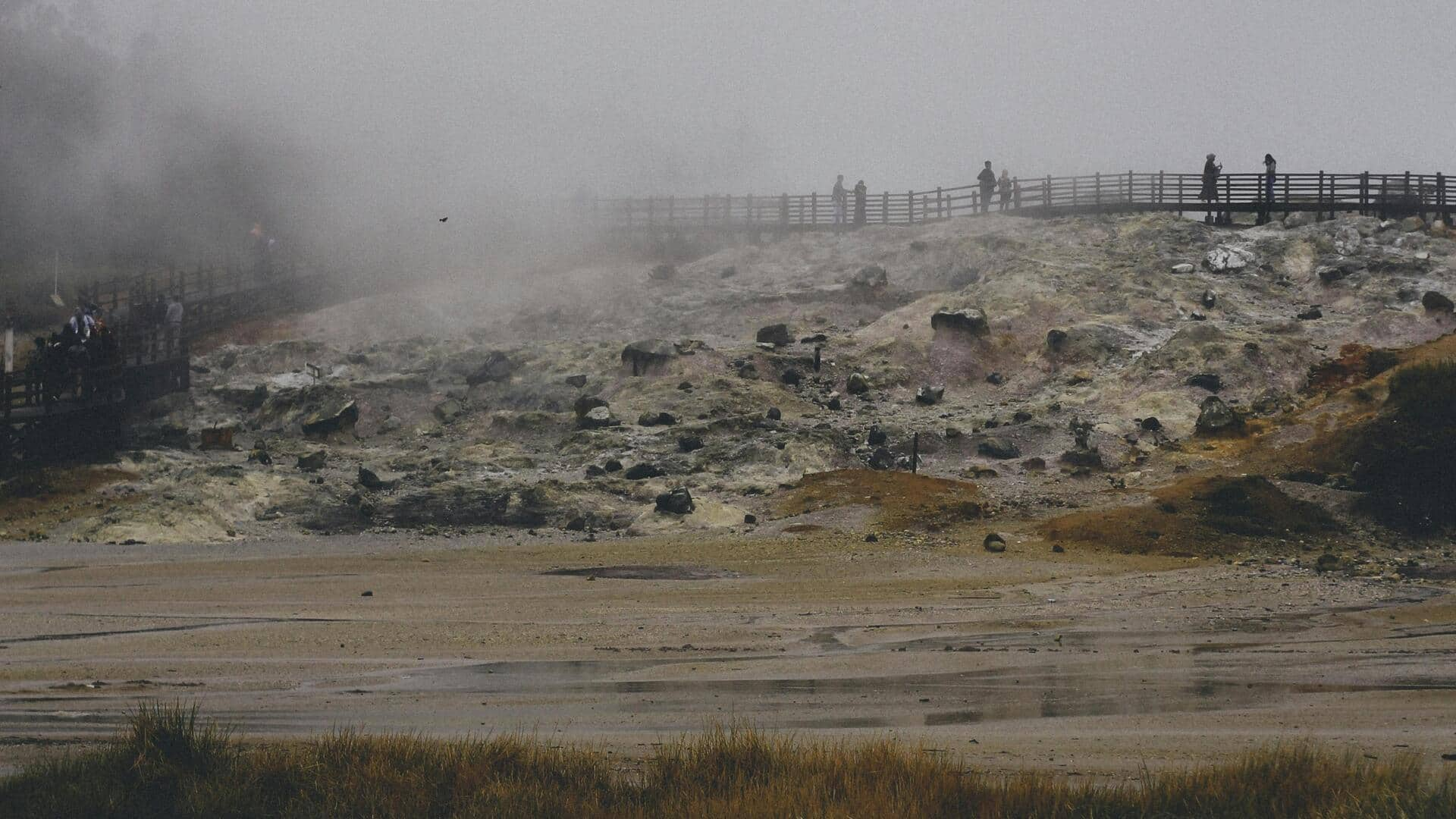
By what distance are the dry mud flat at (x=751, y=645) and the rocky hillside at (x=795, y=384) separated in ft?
10.3

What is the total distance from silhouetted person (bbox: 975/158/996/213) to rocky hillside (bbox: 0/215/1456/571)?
154 centimetres

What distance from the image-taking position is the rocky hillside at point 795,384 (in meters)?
25.6

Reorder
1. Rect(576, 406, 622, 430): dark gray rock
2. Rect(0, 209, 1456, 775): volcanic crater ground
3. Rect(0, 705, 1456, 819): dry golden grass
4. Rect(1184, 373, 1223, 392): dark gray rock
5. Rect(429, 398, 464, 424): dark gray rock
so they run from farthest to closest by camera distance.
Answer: Rect(429, 398, 464, 424): dark gray rock, Rect(576, 406, 622, 430): dark gray rock, Rect(1184, 373, 1223, 392): dark gray rock, Rect(0, 209, 1456, 775): volcanic crater ground, Rect(0, 705, 1456, 819): dry golden grass

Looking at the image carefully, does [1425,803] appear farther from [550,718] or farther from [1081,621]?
[1081,621]

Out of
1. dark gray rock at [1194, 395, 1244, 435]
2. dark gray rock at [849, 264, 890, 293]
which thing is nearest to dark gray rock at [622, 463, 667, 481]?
dark gray rock at [1194, 395, 1244, 435]

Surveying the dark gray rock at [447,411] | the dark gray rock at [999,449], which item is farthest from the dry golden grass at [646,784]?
the dark gray rock at [447,411]

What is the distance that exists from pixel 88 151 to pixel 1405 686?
50597mm

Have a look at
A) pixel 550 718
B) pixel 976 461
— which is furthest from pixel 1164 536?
pixel 550 718

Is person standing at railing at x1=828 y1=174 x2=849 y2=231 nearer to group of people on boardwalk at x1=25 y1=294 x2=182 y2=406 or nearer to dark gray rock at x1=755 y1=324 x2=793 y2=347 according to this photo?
dark gray rock at x1=755 y1=324 x2=793 y2=347

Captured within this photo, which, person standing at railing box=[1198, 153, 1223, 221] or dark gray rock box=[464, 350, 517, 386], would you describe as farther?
person standing at railing box=[1198, 153, 1223, 221]

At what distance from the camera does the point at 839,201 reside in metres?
45.3

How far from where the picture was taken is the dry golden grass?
342 inches

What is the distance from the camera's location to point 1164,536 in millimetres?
21766

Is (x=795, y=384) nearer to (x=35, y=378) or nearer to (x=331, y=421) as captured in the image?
(x=331, y=421)
